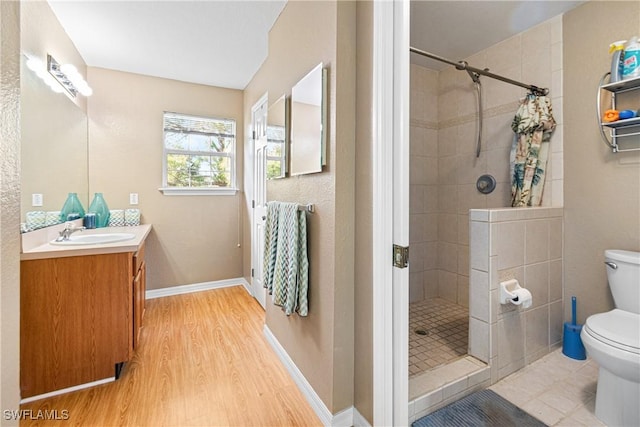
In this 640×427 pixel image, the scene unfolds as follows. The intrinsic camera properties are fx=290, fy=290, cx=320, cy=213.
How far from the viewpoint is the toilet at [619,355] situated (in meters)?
1.27

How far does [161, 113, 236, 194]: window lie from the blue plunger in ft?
11.0

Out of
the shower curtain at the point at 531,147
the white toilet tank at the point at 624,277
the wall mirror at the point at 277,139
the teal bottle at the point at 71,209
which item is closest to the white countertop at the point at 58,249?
the teal bottle at the point at 71,209

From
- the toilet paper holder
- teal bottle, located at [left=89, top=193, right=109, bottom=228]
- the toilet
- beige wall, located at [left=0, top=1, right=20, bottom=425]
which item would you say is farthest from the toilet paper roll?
teal bottle, located at [left=89, top=193, right=109, bottom=228]

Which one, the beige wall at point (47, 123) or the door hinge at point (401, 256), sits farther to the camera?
the beige wall at point (47, 123)

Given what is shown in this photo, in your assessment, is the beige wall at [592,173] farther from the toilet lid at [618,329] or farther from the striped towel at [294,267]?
the striped towel at [294,267]

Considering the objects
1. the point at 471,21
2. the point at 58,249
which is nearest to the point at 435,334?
the point at 471,21

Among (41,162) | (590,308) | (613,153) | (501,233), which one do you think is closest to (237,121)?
(41,162)

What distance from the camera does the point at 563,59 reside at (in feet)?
6.59

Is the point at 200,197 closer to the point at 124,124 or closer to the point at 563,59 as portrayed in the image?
the point at 124,124

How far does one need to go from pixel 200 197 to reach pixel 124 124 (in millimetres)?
1055

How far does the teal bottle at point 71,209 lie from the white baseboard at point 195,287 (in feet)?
3.76

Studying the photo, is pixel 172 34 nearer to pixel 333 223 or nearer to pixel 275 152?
pixel 275 152

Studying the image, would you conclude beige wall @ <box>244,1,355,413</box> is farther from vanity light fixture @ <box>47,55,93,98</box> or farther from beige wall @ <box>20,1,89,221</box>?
vanity light fixture @ <box>47,55,93,98</box>

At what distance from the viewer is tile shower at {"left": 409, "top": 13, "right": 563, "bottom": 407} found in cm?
170
